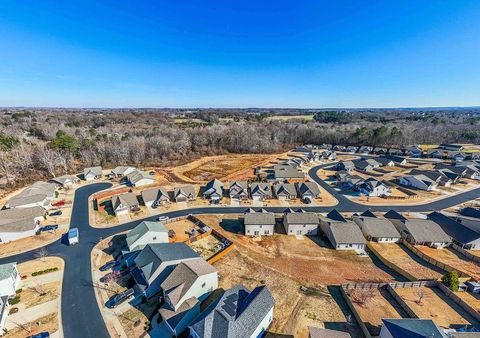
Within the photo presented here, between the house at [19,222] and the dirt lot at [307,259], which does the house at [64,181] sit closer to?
the house at [19,222]

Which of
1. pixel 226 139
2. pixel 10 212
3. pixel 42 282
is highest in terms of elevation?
pixel 226 139

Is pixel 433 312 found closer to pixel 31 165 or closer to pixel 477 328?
pixel 477 328

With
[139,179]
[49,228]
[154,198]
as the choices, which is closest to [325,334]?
[154,198]

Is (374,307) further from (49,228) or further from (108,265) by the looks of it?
(49,228)

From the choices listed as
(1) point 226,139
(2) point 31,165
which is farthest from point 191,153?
(2) point 31,165

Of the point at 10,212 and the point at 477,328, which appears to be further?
the point at 10,212

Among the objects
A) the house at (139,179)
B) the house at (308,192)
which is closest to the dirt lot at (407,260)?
the house at (308,192)

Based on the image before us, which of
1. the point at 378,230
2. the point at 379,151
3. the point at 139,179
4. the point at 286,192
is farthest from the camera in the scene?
the point at 379,151
